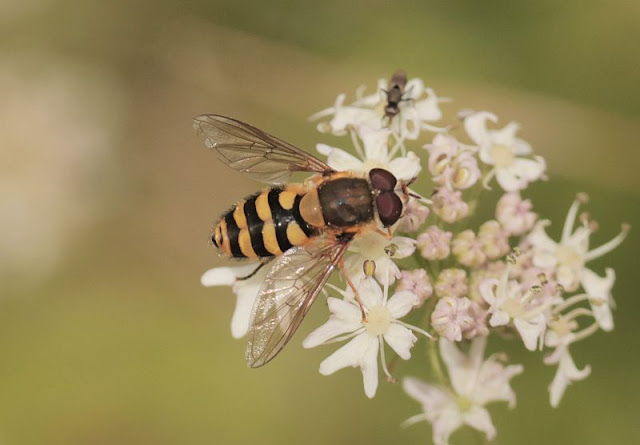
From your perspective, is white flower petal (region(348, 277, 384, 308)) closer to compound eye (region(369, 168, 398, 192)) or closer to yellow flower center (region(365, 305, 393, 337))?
yellow flower center (region(365, 305, 393, 337))

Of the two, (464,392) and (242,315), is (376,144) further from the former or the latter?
(464,392)

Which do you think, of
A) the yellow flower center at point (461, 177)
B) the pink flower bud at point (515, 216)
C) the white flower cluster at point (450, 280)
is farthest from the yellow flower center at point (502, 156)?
the yellow flower center at point (461, 177)

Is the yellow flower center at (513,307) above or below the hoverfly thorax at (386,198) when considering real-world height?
below

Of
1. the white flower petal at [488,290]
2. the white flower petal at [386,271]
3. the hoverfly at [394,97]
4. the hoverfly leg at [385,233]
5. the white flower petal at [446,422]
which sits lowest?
the white flower petal at [446,422]

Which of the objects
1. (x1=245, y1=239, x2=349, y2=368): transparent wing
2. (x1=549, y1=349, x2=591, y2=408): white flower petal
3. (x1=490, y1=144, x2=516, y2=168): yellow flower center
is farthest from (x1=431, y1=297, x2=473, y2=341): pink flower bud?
(x1=490, y1=144, x2=516, y2=168): yellow flower center

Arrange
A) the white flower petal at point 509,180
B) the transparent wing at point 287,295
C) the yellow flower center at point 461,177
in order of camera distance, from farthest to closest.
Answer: the white flower petal at point 509,180, the yellow flower center at point 461,177, the transparent wing at point 287,295

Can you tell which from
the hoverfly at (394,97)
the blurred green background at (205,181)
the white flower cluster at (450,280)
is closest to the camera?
the white flower cluster at (450,280)

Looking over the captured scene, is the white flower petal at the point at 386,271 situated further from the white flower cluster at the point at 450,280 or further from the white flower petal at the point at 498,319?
the white flower petal at the point at 498,319
